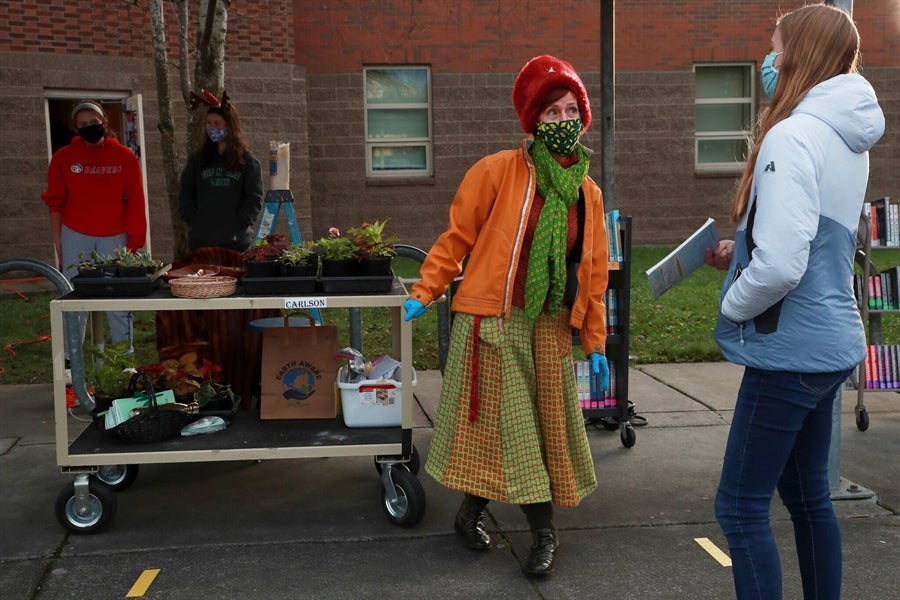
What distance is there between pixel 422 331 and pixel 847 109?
6.45 m

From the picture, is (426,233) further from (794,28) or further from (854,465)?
(794,28)

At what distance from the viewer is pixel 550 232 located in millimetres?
3869

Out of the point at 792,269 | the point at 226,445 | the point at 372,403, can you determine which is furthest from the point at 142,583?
the point at 792,269

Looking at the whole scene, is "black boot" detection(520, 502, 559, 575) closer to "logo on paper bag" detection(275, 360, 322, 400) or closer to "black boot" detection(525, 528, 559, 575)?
"black boot" detection(525, 528, 559, 575)

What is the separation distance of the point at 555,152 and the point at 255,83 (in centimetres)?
1046

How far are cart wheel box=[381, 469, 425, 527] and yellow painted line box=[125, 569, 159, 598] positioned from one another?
105 centimetres

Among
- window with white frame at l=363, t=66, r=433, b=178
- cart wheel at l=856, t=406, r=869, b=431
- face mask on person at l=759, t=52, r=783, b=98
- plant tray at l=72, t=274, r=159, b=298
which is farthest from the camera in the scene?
window with white frame at l=363, t=66, r=433, b=178

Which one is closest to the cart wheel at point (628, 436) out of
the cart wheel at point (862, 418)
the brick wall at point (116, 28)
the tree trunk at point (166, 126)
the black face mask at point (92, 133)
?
the cart wheel at point (862, 418)

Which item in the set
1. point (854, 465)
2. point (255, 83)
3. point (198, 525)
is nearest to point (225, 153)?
point (198, 525)

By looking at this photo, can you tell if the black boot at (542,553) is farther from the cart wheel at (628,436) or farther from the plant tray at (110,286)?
the plant tray at (110,286)

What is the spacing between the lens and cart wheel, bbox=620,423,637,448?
5.61 meters

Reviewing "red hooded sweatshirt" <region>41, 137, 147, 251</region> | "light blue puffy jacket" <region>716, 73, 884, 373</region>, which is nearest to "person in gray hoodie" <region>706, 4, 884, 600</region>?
"light blue puffy jacket" <region>716, 73, 884, 373</region>

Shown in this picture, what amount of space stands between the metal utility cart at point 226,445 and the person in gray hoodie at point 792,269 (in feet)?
5.70

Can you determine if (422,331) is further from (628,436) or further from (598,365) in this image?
(598,365)
